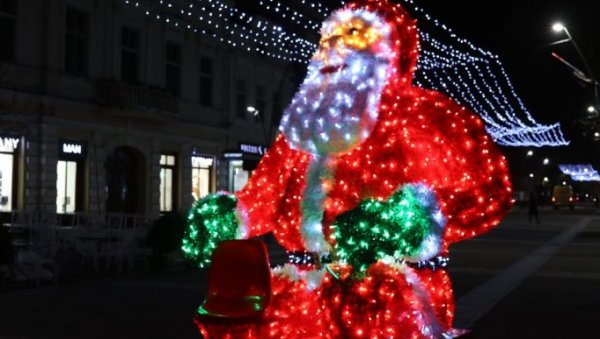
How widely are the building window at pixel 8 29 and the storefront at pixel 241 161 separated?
920 centimetres

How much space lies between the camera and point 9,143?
19844mm

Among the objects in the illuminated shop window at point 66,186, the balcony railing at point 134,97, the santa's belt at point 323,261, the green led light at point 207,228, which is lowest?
the santa's belt at point 323,261

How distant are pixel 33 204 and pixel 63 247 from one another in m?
7.04

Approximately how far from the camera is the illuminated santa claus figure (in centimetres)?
405

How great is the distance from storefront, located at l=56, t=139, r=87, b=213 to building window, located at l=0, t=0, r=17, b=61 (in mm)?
2638

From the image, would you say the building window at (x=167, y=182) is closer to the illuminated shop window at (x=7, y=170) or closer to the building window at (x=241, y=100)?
the building window at (x=241, y=100)

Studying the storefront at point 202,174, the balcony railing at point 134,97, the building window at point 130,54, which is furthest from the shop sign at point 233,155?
the building window at point 130,54

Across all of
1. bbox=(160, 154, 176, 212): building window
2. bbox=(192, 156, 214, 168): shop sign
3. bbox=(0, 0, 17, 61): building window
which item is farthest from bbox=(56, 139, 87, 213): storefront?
bbox=(192, 156, 214, 168): shop sign

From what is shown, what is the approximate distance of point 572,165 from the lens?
7519 centimetres

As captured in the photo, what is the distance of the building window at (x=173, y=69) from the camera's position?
2647 centimetres

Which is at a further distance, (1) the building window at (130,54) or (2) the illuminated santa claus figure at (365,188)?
(1) the building window at (130,54)

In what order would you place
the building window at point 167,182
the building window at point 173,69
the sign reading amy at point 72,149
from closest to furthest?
the sign reading amy at point 72,149, the building window at point 167,182, the building window at point 173,69

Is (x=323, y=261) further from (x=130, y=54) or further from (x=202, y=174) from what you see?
(x=202, y=174)

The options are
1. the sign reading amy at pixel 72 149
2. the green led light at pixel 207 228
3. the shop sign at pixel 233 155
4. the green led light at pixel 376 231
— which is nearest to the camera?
the green led light at pixel 376 231
